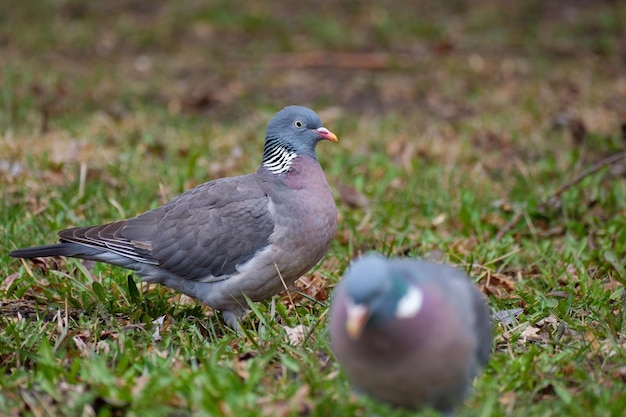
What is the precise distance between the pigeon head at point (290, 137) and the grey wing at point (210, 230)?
0.18 metres

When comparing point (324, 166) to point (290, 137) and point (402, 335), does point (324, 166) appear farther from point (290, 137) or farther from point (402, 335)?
point (402, 335)

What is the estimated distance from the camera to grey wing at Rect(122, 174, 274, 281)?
4512mm

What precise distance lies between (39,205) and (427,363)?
372 cm

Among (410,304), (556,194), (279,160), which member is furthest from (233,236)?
(556,194)

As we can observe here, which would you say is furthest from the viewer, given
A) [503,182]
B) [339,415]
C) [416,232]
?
[503,182]

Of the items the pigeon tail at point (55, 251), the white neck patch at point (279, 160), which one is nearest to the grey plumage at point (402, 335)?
the white neck patch at point (279, 160)

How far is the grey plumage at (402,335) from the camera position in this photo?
9.30 ft

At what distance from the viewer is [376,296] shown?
2826mm

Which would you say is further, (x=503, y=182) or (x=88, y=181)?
(x=503, y=182)

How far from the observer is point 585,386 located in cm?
353

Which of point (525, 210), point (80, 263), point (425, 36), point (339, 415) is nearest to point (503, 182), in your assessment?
point (525, 210)

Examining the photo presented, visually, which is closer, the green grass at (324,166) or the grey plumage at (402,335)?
the grey plumage at (402,335)

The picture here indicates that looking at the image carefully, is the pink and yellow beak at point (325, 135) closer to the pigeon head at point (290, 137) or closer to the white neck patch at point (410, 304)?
the pigeon head at point (290, 137)

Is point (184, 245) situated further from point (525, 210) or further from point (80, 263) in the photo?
point (525, 210)
